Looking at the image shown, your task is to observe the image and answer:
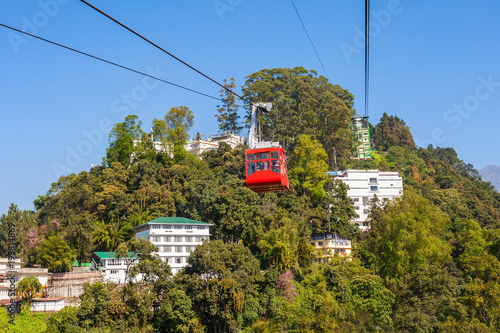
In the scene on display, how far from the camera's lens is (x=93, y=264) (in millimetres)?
51125

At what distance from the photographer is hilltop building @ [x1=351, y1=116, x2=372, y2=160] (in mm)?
95294

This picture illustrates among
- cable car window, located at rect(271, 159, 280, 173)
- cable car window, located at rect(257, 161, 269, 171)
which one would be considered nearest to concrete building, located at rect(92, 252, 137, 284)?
cable car window, located at rect(257, 161, 269, 171)

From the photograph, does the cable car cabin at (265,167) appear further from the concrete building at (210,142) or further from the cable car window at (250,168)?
the concrete building at (210,142)

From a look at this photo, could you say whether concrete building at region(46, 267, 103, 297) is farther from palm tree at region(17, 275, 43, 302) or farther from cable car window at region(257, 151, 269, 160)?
cable car window at region(257, 151, 269, 160)

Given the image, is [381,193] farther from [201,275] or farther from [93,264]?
[93,264]

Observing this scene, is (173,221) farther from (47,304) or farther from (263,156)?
(263,156)

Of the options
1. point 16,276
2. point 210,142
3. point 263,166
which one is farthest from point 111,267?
point 210,142

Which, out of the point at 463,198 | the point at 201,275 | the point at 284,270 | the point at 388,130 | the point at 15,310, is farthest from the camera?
the point at 388,130

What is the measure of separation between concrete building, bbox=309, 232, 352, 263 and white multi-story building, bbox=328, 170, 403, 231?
10266 mm

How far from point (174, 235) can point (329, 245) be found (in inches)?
612

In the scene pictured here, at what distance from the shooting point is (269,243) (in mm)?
51188

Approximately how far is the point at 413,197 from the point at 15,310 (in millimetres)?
37499

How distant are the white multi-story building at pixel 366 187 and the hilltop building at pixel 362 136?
20.4 metres

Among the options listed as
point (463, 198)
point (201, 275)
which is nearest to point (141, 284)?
point (201, 275)
